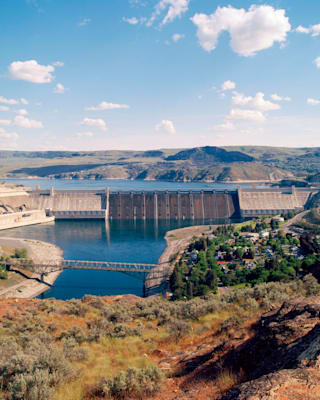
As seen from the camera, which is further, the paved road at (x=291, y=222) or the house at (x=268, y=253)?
the paved road at (x=291, y=222)

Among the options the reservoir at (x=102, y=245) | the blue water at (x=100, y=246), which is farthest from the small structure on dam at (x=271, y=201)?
the blue water at (x=100, y=246)

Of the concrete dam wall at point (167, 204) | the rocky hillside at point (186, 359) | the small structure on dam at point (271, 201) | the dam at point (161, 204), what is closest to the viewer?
the rocky hillside at point (186, 359)

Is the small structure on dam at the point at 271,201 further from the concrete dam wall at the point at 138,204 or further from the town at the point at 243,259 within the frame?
the town at the point at 243,259

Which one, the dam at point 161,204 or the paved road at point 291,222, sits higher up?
the dam at point 161,204

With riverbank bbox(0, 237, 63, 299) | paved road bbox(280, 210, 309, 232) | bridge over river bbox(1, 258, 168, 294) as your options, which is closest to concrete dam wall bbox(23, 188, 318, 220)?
paved road bbox(280, 210, 309, 232)

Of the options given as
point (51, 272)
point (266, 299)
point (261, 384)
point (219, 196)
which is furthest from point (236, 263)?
point (219, 196)

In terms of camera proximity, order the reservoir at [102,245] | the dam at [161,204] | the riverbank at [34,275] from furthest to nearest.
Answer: the dam at [161,204]
the reservoir at [102,245]
the riverbank at [34,275]

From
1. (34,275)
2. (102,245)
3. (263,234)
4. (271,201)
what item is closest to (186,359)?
(34,275)
